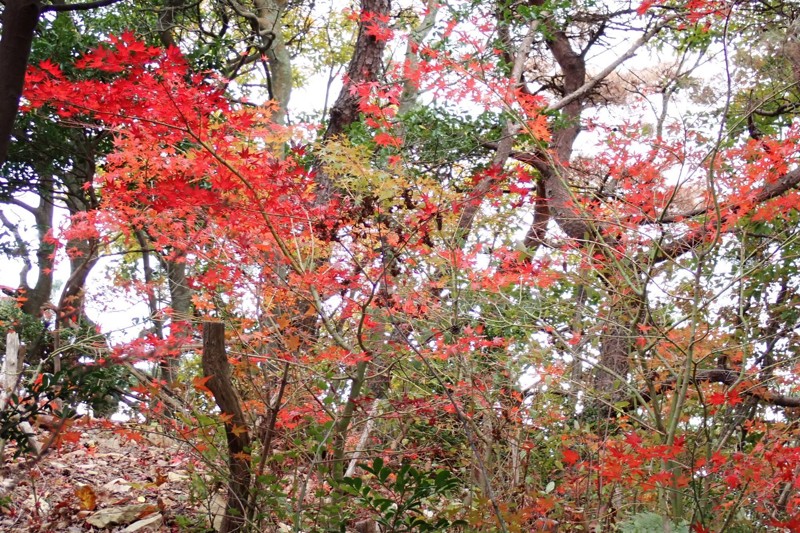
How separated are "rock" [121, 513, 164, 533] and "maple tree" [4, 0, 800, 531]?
0.56m

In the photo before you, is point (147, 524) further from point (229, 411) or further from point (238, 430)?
point (238, 430)

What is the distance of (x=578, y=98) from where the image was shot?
337 inches

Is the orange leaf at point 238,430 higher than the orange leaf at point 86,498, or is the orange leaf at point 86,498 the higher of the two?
the orange leaf at point 238,430

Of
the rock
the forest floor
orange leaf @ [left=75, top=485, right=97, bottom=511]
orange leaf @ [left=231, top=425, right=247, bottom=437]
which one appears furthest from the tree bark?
orange leaf @ [left=75, top=485, right=97, bottom=511]

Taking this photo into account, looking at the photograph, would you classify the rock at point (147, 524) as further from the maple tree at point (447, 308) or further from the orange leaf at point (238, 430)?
the orange leaf at point (238, 430)

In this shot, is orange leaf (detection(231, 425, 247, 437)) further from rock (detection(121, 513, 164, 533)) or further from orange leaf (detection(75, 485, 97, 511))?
orange leaf (detection(75, 485, 97, 511))

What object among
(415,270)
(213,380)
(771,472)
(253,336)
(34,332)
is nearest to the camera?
(213,380)

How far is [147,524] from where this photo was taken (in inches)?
157

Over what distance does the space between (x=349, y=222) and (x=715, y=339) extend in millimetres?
2469

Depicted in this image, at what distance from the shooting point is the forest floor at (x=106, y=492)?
12.6 ft

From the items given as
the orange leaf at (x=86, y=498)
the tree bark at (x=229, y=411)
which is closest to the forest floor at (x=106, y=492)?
the orange leaf at (x=86, y=498)

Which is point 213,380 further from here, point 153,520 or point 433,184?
point 433,184

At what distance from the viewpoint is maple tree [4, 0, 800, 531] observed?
10.8ft

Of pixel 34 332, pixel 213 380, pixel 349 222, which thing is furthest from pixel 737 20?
pixel 34 332
